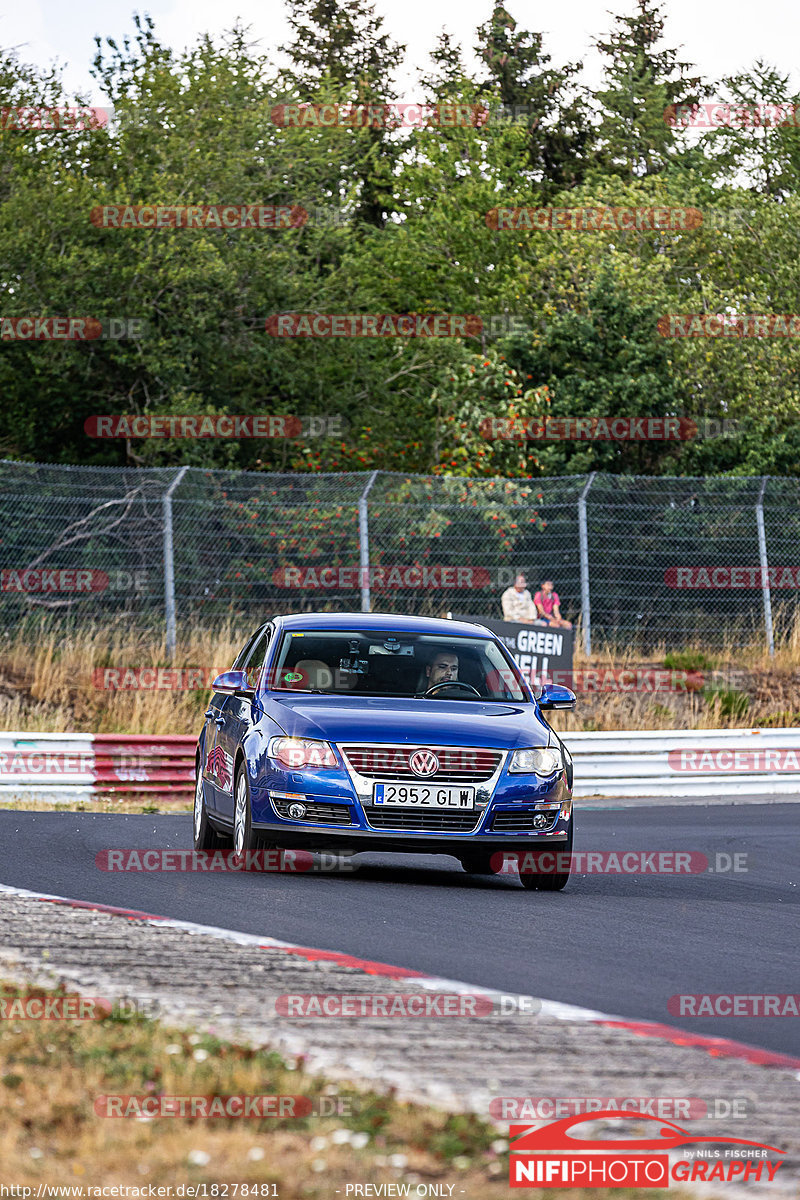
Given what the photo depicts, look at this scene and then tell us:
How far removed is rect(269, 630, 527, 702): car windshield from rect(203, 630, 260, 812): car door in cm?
58

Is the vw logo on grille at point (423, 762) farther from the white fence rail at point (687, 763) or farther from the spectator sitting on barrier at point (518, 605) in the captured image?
the spectator sitting on barrier at point (518, 605)

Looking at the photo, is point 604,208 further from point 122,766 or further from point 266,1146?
point 266,1146

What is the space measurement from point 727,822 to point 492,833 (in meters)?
7.53

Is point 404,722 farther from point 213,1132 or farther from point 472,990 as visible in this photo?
point 213,1132

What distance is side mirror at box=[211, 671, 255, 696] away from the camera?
11195 millimetres

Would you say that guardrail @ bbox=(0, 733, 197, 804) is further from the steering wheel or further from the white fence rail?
the steering wheel

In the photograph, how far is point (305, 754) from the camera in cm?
1021

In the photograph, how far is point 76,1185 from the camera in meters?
3.74

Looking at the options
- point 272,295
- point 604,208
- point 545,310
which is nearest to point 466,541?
point 272,295

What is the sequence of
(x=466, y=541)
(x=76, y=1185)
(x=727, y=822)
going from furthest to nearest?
(x=466, y=541), (x=727, y=822), (x=76, y=1185)

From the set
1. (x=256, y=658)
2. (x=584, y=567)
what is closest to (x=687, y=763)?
(x=584, y=567)

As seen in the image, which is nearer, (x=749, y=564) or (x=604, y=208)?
(x=749, y=564)

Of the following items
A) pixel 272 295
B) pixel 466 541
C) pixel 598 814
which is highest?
pixel 272 295

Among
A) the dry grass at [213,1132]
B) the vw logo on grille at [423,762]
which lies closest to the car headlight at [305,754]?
the vw logo on grille at [423,762]
